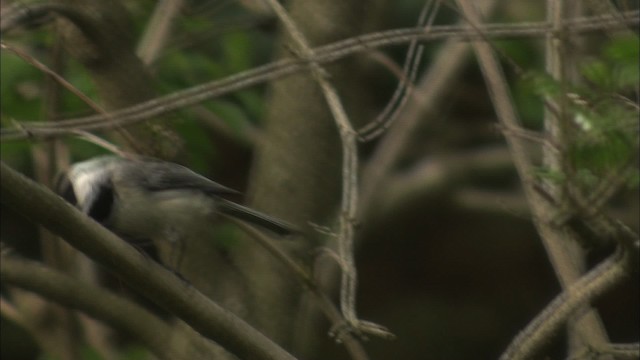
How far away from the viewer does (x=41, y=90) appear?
12.5 feet

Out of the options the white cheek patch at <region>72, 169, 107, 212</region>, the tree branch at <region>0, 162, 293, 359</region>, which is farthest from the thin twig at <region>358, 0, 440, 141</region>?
the white cheek patch at <region>72, 169, 107, 212</region>

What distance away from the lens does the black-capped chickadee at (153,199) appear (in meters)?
3.24

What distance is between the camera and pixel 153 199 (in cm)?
333

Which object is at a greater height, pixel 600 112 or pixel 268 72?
pixel 268 72

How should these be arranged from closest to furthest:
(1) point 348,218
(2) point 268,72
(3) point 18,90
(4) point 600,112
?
(4) point 600,112 < (1) point 348,218 < (2) point 268,72 < (3) point 18,90

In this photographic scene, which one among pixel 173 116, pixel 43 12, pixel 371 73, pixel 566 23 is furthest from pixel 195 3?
pixel 566 23

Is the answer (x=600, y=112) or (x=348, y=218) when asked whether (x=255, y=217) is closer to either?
(x=348, y=218)

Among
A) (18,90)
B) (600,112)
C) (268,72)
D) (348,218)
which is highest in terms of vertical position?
(18,90)

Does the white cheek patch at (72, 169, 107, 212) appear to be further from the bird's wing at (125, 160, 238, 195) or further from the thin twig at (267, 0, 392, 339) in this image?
the thin twig at (267, 0, 392, 339)

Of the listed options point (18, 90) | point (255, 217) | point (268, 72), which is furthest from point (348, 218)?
point (18, 90)

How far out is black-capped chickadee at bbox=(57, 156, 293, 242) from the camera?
324 cm

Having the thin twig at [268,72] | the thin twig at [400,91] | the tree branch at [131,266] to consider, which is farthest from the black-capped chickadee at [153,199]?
Answer: the tree branch at [131,266]

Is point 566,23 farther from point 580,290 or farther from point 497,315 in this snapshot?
point 497,315

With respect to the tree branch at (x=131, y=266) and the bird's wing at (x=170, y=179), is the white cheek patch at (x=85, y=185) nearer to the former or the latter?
the bird's wing at (x=170, y=179)
